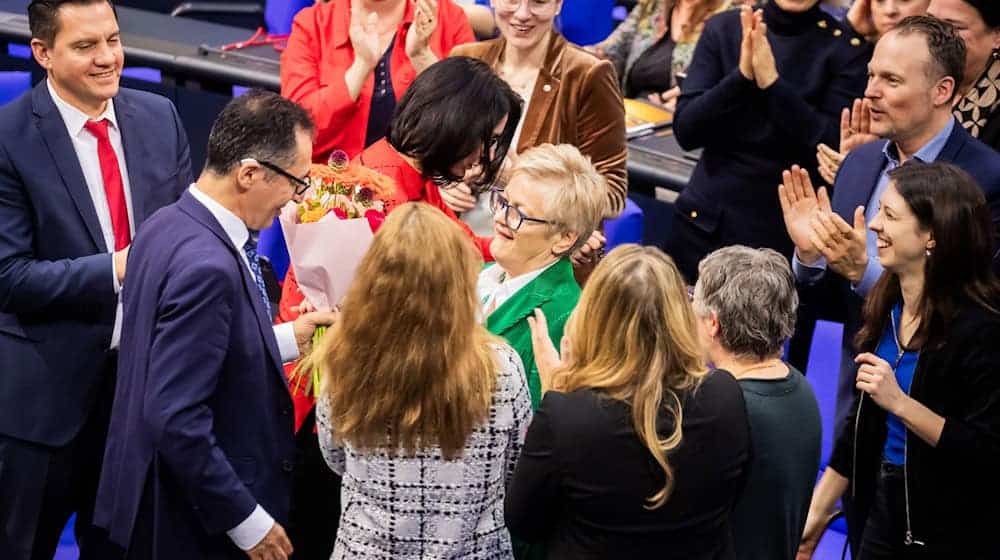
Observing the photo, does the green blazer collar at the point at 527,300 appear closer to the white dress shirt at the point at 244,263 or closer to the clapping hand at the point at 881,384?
the white dress shirt at the point at 244,263

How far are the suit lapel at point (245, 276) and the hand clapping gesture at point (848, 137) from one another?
1731mm

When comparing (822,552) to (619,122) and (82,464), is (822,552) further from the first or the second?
(82,464)

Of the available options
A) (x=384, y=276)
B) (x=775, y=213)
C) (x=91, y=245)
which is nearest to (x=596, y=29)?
(x=775, y=213)

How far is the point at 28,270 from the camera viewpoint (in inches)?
116

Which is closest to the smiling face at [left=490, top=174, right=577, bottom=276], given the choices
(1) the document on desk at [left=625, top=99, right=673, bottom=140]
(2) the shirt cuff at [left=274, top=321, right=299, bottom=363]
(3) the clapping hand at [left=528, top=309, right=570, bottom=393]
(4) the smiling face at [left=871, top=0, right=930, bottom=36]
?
(3) the clapping hand at [left=528, top=309, right=570, bottom=393]

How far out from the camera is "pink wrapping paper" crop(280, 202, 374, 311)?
287 centimetres

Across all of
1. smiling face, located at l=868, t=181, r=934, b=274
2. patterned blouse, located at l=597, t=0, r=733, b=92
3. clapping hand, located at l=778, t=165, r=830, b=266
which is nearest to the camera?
smiling face, located at l=868, t=181, r=934, b=274

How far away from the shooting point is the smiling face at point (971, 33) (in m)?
3.53

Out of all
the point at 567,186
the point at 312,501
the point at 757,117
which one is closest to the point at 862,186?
the point at 757,117

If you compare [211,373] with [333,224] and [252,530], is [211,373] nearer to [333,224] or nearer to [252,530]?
[252,530]

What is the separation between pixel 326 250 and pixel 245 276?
1.00ft

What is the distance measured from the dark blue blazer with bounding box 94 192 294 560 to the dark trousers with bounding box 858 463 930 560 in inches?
51.9

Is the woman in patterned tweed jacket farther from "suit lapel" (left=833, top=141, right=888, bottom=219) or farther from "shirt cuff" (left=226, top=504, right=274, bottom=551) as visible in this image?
"suit lapel" (left=833, top=141, right=888, bottom=219)

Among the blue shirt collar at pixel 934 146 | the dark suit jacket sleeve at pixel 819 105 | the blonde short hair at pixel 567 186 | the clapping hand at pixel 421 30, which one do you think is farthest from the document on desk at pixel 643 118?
the blonde short hair at pixel 567 186
